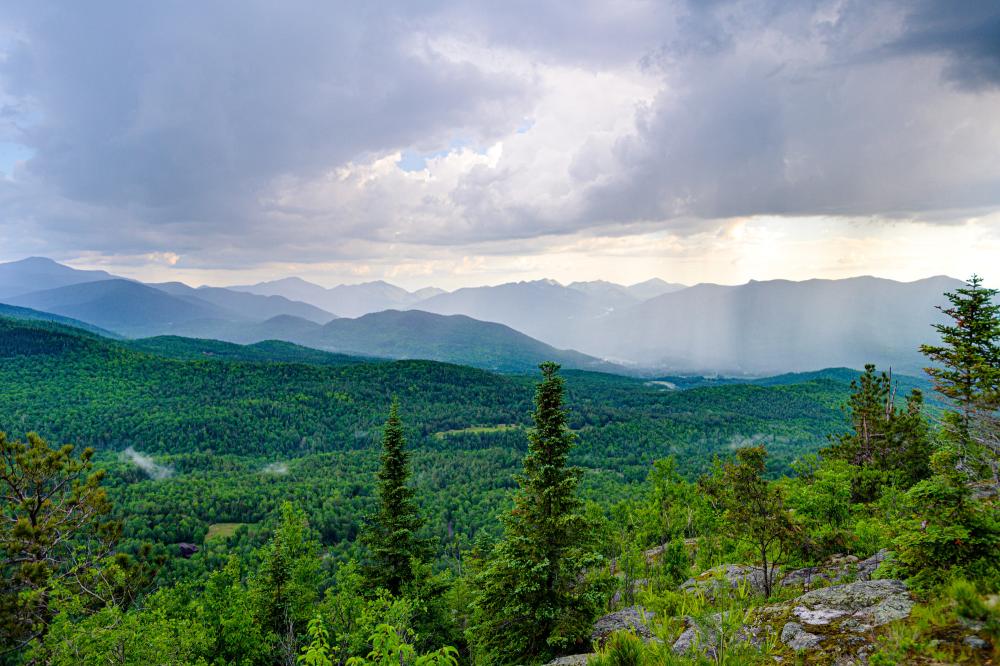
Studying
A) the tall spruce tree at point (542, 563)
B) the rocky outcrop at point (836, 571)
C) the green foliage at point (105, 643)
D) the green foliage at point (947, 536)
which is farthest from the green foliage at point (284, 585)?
the green foliage at point (947, 536)

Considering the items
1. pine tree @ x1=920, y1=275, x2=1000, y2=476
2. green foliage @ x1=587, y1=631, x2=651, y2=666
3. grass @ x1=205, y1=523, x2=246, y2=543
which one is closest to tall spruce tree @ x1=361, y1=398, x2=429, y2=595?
green foliage @ x1=587, y1=631, x2=651, y2=666

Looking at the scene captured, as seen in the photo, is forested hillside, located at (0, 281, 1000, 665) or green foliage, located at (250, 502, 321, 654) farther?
green foliage, located at (250, 502, 321, 654)

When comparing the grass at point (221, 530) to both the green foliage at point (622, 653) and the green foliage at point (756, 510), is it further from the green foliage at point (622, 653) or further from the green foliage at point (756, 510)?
the green foliage at point (622, 653)

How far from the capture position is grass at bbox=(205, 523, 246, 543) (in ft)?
264

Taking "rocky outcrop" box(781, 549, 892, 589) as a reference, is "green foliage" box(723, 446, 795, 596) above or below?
above

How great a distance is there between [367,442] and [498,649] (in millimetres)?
152533

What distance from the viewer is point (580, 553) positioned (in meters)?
18.6

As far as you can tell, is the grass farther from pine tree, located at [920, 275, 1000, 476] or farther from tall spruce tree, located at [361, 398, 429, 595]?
pine tree, located at [920, 275, 1000, 476]

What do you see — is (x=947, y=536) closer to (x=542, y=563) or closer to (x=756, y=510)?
(x=756, y=510)

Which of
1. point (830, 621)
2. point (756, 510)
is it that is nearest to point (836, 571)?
point (756, 510)

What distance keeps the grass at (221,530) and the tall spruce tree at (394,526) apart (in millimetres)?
67974

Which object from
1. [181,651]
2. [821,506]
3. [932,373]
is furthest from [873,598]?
[181,651]

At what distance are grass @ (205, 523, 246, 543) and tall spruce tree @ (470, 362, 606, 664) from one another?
3180 inches

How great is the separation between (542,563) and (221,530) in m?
93.6
